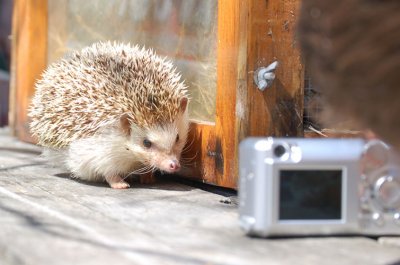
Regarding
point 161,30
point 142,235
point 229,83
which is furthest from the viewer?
point 161,30

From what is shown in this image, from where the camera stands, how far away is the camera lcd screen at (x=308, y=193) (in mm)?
2314

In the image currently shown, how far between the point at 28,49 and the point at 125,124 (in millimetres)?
1594

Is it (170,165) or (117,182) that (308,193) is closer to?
(170,165)

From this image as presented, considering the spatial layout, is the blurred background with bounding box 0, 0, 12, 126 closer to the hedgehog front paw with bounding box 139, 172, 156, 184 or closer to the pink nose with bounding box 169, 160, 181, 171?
the hedgehog front paw with bounding box 139, 172, 156, 184

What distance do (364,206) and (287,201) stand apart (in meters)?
0.25

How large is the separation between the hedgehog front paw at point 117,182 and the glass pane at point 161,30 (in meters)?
0.48

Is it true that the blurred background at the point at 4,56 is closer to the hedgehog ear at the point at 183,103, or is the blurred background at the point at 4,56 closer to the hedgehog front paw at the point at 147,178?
the hedgehog front paw at the point at 147,178

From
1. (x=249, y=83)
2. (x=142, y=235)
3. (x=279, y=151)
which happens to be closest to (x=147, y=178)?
(x=249, y=83)

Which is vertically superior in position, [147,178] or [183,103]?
[183,103]

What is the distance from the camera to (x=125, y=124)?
3598 mm

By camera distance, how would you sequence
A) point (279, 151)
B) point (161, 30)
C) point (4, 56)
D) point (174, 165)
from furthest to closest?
point (4, 56)
point (161, 30)
point (174, 165)
point (279, 151)

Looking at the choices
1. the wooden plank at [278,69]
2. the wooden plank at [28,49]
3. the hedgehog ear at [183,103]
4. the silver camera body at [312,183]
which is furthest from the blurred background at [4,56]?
the silver camera body at [312,183]

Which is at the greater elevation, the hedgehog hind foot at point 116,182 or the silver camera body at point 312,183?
Result: the silver camera body at point 312,183

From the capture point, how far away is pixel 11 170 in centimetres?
385
